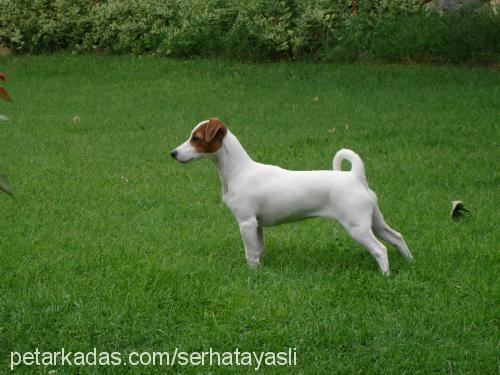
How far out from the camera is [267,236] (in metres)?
6.38

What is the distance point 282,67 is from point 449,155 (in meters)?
6.09

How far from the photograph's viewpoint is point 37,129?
425 inches

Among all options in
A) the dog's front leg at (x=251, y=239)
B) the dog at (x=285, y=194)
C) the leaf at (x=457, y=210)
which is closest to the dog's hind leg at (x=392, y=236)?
the dog at (x=285, y=194)

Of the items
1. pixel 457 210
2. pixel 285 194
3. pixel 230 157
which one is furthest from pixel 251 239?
pixel 457 210

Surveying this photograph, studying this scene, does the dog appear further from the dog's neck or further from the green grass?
the green grass

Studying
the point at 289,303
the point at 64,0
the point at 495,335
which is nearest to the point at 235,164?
the point at 289,303

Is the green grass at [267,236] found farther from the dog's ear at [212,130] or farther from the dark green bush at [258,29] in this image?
the dark green bush at [258,29]

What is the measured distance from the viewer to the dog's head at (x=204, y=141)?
17.5ft

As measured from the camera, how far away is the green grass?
172 inches

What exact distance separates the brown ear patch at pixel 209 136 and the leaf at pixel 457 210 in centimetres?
227

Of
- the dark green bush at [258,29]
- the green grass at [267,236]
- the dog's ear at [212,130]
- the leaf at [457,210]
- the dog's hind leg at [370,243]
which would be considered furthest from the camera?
the dark green bush at [258,29]

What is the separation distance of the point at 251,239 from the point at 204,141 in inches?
29.3

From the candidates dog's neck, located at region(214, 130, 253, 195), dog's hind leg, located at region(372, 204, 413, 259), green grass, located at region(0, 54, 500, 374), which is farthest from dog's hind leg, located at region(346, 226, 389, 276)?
dog's neck, located at region(214, 130, 253, 195)

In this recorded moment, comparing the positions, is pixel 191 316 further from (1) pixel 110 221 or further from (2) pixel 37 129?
(2) pixel 37 129
